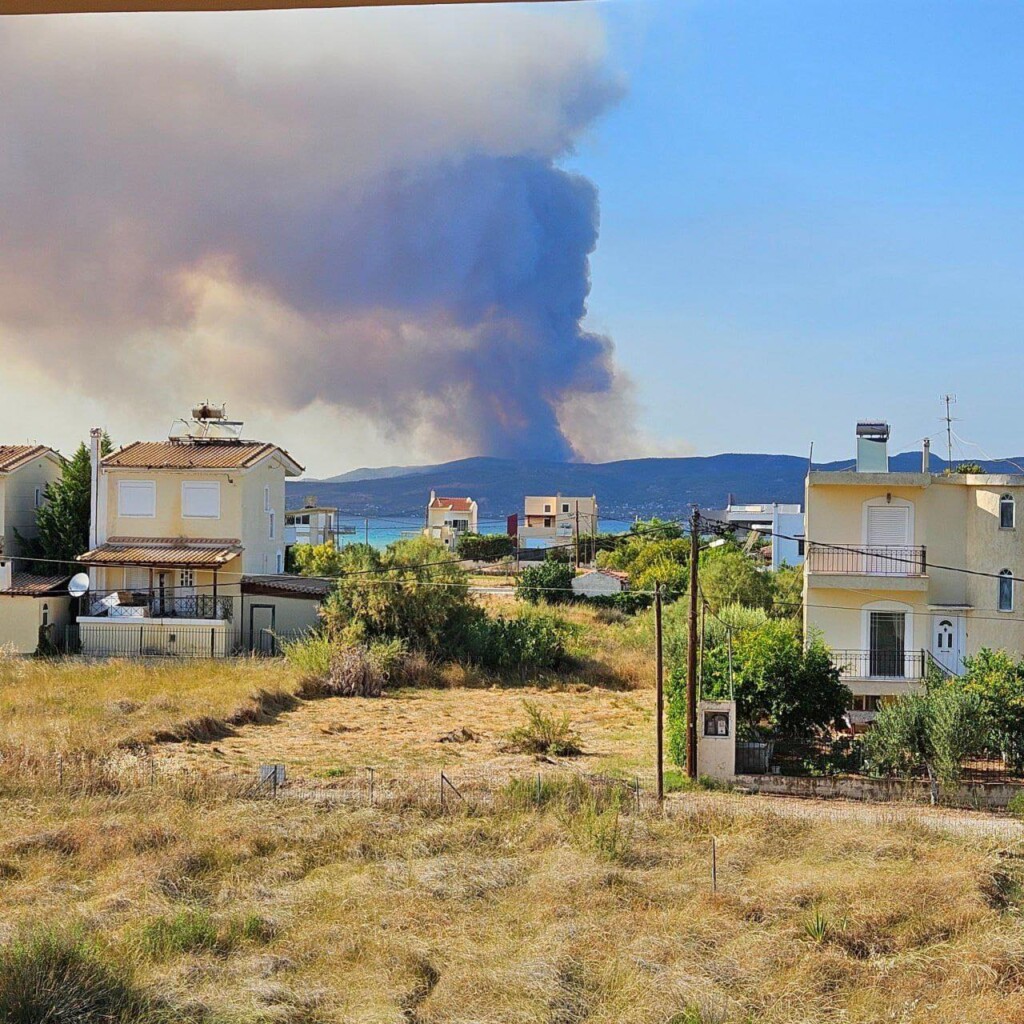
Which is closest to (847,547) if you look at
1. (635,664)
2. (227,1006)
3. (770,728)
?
(770,728)

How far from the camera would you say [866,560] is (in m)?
19.6

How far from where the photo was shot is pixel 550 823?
12.7 m

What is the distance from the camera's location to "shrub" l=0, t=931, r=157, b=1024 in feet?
22.1

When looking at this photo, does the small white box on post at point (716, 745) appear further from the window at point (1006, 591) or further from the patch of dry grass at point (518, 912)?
the window at point (1006, 591)

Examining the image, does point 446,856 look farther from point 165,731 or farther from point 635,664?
point 635,664

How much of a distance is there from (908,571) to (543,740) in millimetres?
7522

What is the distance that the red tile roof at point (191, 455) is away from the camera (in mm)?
27828

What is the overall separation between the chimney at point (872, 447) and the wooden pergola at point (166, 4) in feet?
63.8

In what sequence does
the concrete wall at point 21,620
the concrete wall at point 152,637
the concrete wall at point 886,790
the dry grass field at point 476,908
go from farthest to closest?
the concrete wall at point 152,637, the concrete wall at point 21,620, the concrete wall at point 886,790, the dry grass field at point 476,908

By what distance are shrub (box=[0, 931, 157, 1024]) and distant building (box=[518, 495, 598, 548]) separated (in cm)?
5854

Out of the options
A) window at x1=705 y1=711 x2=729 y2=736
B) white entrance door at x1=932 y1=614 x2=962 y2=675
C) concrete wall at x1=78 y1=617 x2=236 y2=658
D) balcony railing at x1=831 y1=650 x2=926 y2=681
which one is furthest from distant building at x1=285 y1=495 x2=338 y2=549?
window at x1=705 y1=711 x2=729 y2=736

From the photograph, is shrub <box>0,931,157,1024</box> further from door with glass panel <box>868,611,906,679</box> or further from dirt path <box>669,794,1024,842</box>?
door with glass panel <box>868,611,906,679</box>

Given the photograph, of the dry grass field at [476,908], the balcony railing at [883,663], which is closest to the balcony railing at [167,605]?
the dry grass field at [476,908]

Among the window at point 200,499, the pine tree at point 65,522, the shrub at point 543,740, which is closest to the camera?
the shrub at point 543,740
